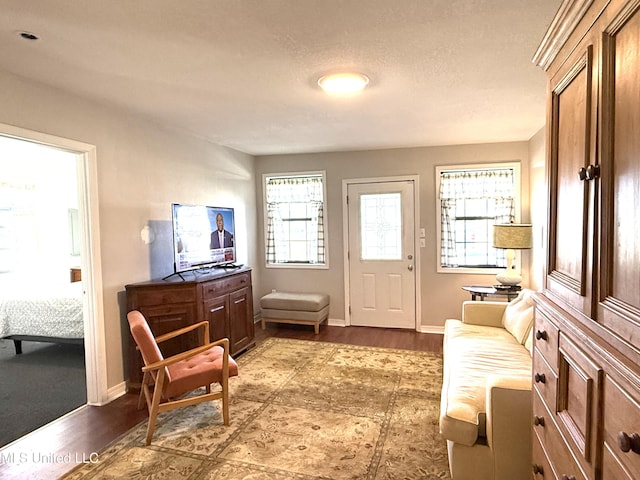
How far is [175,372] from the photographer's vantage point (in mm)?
2693

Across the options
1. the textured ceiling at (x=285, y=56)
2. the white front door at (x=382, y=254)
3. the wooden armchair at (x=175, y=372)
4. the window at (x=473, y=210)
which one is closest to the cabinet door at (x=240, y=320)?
the wooden armchair at (x=175, y=372)

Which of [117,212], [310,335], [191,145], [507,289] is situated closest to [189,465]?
[117,212]

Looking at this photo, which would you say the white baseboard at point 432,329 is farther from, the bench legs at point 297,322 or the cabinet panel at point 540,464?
the cabinet panel at point 540,464

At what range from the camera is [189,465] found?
2277mm

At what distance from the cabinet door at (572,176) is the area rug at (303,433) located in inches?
60.6

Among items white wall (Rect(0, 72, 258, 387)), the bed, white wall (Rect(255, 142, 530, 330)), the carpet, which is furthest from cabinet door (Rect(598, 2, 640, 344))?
the bed

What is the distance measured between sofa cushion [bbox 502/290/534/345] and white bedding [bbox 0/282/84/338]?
13.6 ft

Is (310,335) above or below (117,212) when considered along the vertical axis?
below

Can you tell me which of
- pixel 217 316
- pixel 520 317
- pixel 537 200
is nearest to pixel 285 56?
pixel 217 316

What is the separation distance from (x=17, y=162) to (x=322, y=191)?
4263mm

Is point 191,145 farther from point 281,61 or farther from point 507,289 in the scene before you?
point 507,289

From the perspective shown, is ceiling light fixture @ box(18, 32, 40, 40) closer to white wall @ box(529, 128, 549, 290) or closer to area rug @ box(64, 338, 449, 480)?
area rug @ box(64, 338, 449, 480)

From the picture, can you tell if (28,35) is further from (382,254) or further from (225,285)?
(382,254)

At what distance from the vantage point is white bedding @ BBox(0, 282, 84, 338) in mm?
3998
